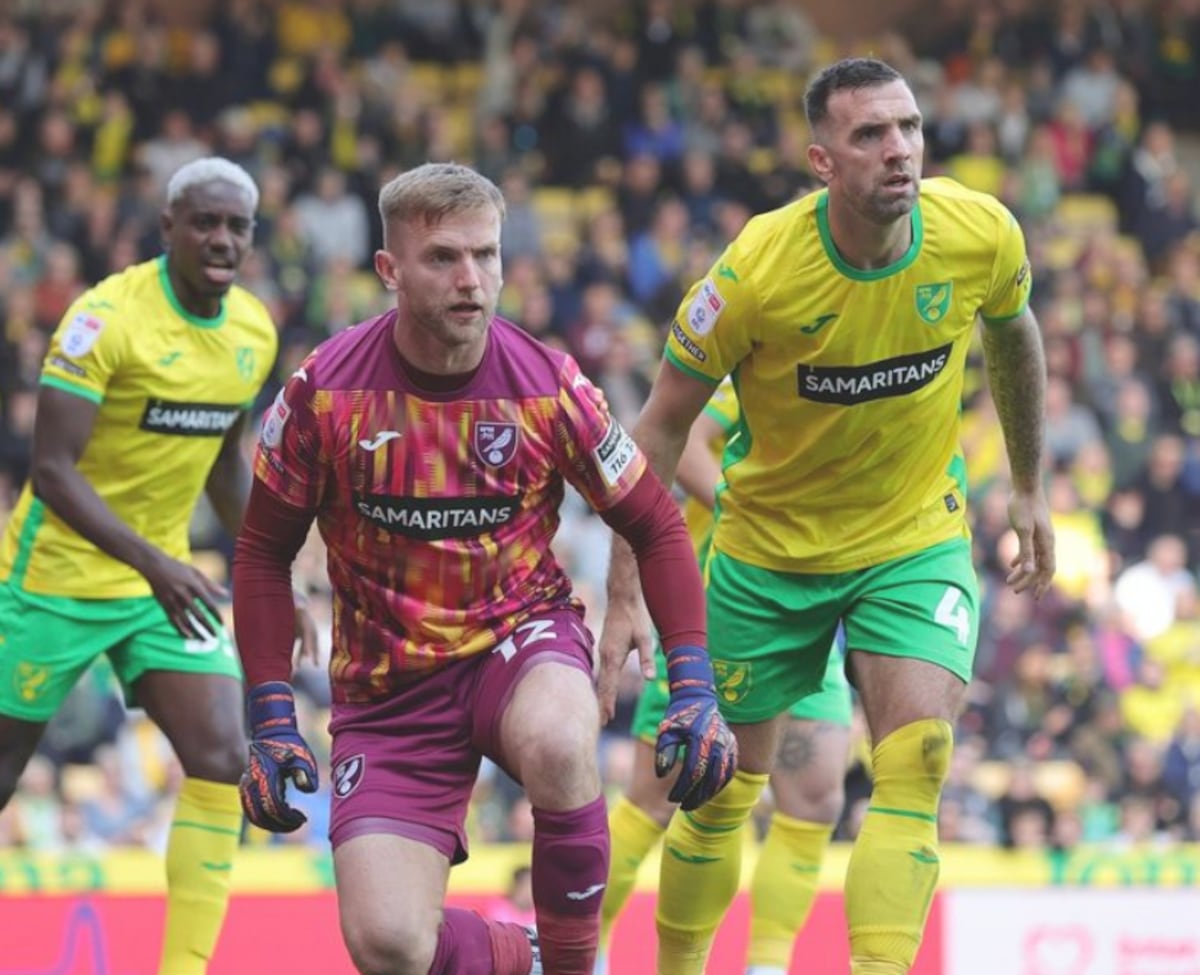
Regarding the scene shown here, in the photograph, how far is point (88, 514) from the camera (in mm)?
7391

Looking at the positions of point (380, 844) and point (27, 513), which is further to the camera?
point (27, 513)

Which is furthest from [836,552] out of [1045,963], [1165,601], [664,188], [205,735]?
[664,188]

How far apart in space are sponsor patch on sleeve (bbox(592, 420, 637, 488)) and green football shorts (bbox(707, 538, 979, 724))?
1.04 m

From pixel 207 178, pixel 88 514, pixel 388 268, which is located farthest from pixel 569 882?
pixel 207 178

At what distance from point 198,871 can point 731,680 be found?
1.94m

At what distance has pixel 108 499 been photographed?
793cm

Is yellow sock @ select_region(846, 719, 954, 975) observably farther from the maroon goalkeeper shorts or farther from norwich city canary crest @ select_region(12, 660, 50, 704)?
norwich city canary crest @ select_region(12, 660, 50, 704)

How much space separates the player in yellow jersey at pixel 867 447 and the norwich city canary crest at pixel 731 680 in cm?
1

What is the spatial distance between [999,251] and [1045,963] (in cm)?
487

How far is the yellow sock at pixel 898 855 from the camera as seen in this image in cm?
616

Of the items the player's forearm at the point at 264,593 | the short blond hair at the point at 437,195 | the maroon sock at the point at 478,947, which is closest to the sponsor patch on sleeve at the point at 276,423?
the player's forearm at the point at 264,593

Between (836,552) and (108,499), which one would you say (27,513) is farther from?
(836,552)

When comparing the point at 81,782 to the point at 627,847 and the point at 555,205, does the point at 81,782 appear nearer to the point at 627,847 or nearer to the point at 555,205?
the point at 627,847

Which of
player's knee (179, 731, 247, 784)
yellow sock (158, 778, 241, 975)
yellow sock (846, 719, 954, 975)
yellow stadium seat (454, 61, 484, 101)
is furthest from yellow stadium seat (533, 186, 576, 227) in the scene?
yellow sock (846, 719, 954, 975)
